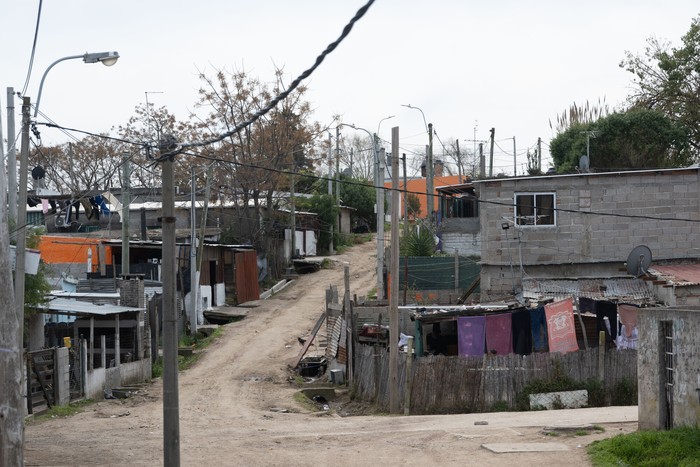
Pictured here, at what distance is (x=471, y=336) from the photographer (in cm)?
2369

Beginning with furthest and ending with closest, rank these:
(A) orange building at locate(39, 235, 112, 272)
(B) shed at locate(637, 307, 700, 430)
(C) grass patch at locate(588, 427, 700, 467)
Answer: (A) orange building at locate(39, 235, 112, 272), (B) shed at locate(637, 307, 700, 430), (C) grass patch at locate(588, 427, 700, 467)

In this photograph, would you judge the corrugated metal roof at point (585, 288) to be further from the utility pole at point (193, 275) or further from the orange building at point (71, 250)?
the orange building at point (71, 250)

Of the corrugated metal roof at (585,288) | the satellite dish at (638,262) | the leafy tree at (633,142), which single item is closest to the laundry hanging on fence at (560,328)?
the corrugated metal roof at (585,288)

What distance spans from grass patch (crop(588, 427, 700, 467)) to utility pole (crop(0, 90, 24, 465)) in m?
7.96

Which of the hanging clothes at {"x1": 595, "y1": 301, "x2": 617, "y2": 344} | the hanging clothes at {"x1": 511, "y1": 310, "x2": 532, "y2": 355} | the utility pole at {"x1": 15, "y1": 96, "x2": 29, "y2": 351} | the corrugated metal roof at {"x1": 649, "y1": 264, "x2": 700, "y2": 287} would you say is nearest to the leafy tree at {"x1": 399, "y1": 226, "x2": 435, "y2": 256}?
the corrugated metal roof at {"x1": 649, "y1": 264, "x2": 700, "y2": 287}

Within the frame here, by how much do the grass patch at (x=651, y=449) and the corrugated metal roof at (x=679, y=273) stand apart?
38.0ft

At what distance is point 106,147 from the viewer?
5800cm

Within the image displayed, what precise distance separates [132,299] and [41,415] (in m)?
7.91

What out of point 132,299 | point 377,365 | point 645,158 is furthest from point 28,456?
point 645,158

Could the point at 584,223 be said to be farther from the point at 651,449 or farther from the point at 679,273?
the point at 651,449

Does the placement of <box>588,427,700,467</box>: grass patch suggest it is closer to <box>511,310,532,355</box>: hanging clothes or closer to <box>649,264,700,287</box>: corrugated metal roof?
<box>511,310,532,355</box>: hanging clothes

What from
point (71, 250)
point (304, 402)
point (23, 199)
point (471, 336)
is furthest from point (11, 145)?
point (71, 250)

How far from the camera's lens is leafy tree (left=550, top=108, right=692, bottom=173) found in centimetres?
3794

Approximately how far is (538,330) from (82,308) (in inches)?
488
